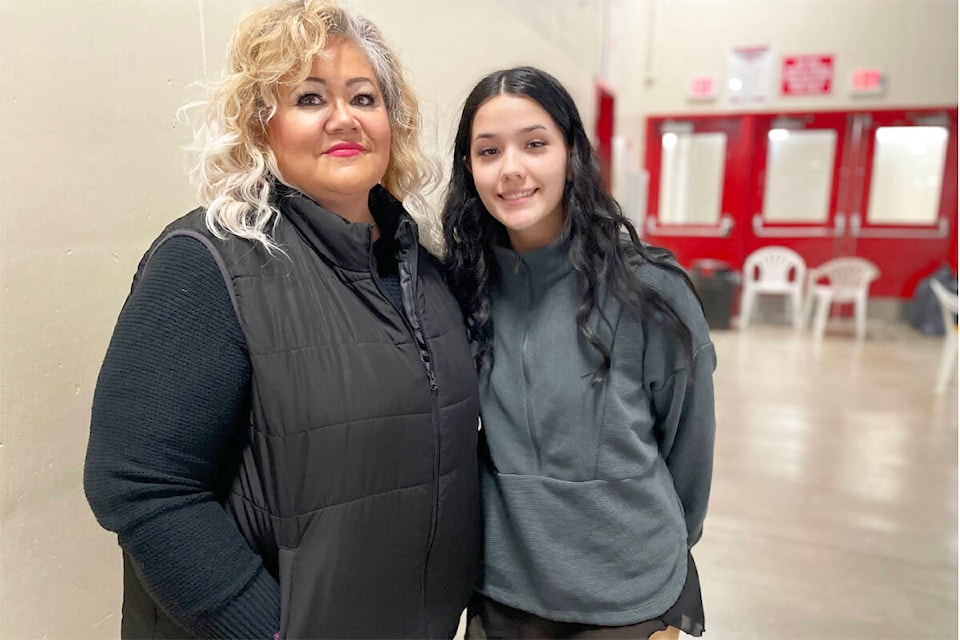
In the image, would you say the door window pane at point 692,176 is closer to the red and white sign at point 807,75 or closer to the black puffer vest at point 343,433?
the red and white sign at point 807,75

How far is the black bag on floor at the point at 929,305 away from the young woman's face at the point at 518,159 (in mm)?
7138

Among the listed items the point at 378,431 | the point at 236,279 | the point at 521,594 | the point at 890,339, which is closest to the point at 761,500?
the point at 521,594

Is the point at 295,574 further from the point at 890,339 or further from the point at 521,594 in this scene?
the point at 890,339

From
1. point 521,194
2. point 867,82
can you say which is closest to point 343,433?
point 521,194

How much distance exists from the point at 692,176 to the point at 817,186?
1.41m

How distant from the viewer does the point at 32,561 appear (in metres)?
1.11

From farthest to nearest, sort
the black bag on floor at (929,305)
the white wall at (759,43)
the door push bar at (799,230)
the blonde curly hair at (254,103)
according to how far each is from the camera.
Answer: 1. the door push bar at (799,230)
2. the black bag on floor at (929,305)
3. the white wall at (759,43)
4. the blonde curly hair at (254,103)

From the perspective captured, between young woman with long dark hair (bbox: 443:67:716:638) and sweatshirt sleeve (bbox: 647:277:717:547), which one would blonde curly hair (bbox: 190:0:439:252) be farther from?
sweatshirt sleeve (bbox: 647:277:717:547)

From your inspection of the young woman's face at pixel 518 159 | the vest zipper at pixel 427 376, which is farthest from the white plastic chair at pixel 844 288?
the vest zipper at pixel 427 376

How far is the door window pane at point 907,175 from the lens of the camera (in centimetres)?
711

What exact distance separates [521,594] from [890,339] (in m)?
6.72

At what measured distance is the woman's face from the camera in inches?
38.5

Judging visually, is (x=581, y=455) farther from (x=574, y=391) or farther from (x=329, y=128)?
(x=329, y=128)

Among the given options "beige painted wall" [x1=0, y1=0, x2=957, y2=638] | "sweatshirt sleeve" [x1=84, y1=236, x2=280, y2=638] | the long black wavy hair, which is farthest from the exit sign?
"sweatshirt sleeve" [x1=84, y1=236, x2=280, y2=638]
